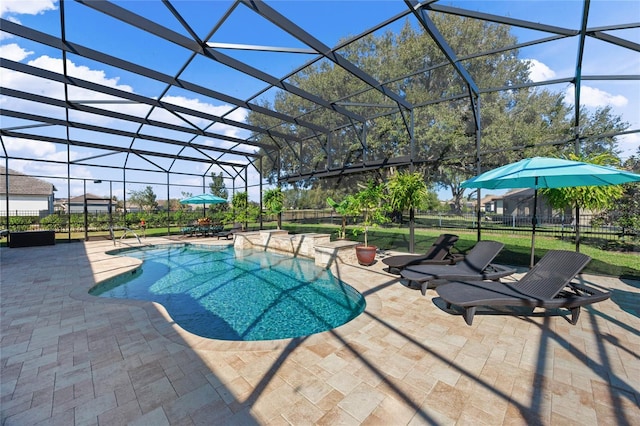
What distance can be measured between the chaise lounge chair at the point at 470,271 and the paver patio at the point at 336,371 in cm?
69

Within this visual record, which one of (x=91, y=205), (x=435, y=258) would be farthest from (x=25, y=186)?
(x=435, y=258)

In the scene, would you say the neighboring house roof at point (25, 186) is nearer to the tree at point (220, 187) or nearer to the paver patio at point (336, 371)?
the tree at point (220, 187)

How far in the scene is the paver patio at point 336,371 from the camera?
2.06 meters

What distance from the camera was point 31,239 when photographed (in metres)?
11.8

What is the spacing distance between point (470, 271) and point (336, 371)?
12.2ft

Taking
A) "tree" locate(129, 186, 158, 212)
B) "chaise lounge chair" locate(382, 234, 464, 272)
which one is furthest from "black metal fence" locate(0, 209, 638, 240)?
"tree" locate(129, 186, 158, 212)

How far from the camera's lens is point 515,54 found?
68.9 ft

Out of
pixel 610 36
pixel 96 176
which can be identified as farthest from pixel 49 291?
pixel 610 36

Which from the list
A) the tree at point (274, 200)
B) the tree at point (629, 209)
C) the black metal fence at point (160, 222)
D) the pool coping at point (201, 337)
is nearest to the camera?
the pool coping at point (201, 337)

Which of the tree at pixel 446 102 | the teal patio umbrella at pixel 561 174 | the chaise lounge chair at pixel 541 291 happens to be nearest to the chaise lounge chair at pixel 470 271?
the chaise lounge chair at pixel 541 291

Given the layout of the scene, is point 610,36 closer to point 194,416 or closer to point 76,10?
point 194,416

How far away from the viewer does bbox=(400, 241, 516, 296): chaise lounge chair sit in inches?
183

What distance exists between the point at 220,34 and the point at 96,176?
43.5 ft

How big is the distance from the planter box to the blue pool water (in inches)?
286
